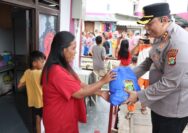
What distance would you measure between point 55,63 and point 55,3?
7.82ft

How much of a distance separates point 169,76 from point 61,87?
0.93 m

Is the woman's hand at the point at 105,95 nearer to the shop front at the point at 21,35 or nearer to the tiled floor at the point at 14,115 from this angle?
the shop front at the point at 21,35

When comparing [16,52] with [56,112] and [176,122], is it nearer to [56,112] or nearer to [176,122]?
[56,112]

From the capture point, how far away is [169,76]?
205 centimetres

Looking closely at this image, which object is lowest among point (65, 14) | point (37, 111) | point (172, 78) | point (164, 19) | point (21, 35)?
point (37, 111)

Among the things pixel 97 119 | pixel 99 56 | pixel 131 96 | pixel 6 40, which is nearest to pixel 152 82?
pixel 131 96

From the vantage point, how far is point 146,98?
2252 mm

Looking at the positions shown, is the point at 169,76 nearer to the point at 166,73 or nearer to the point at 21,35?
the point at 166,73

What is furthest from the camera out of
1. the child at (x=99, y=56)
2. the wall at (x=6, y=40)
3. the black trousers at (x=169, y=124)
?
the child at (x=99, y=56)

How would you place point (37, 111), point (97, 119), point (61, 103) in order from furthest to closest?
point (97, 119) → point (37, 111) → point (61, 103)

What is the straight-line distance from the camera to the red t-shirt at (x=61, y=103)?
2.01 metres

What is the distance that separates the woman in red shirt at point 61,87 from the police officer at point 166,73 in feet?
1.47

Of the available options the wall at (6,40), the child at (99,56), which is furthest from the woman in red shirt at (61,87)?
the child at (99,56)

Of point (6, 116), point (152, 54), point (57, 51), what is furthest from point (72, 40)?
point (6, 116)
